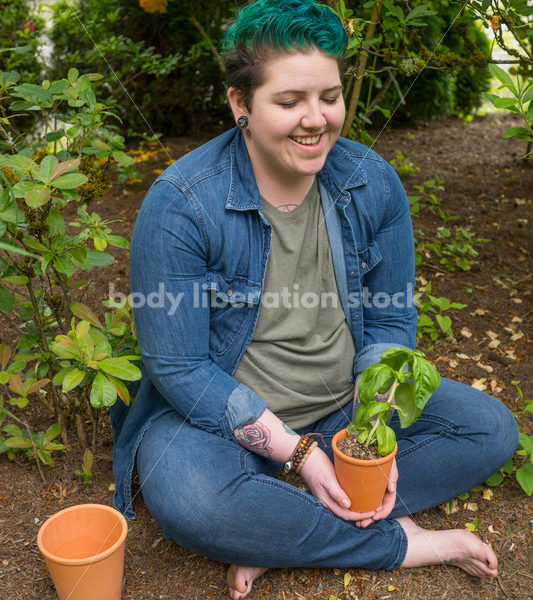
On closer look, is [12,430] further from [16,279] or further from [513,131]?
[513,131]

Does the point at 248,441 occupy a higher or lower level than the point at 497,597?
higher

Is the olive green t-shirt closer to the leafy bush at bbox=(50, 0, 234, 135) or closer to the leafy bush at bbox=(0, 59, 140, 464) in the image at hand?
the leafy bush at bbox=(0, 59, 140, 464)

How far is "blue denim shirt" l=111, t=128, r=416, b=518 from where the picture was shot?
67.4 inches

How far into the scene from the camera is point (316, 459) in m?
1.71

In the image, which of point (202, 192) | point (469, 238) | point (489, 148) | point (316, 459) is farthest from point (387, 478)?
point (489, 148)

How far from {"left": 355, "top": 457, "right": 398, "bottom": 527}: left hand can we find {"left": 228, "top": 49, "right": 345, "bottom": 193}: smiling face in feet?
2.70

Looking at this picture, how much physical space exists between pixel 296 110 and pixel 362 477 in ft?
2.98

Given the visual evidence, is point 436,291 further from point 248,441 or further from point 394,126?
point 394,126

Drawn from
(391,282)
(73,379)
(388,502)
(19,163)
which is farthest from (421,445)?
(19,163)

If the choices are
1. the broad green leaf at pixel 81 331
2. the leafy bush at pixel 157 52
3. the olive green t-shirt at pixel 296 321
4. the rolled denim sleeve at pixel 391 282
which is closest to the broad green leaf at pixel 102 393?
the broad green leaf at pixel 81 331

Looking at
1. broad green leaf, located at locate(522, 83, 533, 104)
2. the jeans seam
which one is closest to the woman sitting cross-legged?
the jeans seam

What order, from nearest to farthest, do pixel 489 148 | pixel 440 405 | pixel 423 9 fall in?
pixel 440 405 < pixel 423 9 < pixel 489 148

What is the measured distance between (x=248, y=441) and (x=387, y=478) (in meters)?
0.36

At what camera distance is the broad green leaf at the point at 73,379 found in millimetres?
1646
